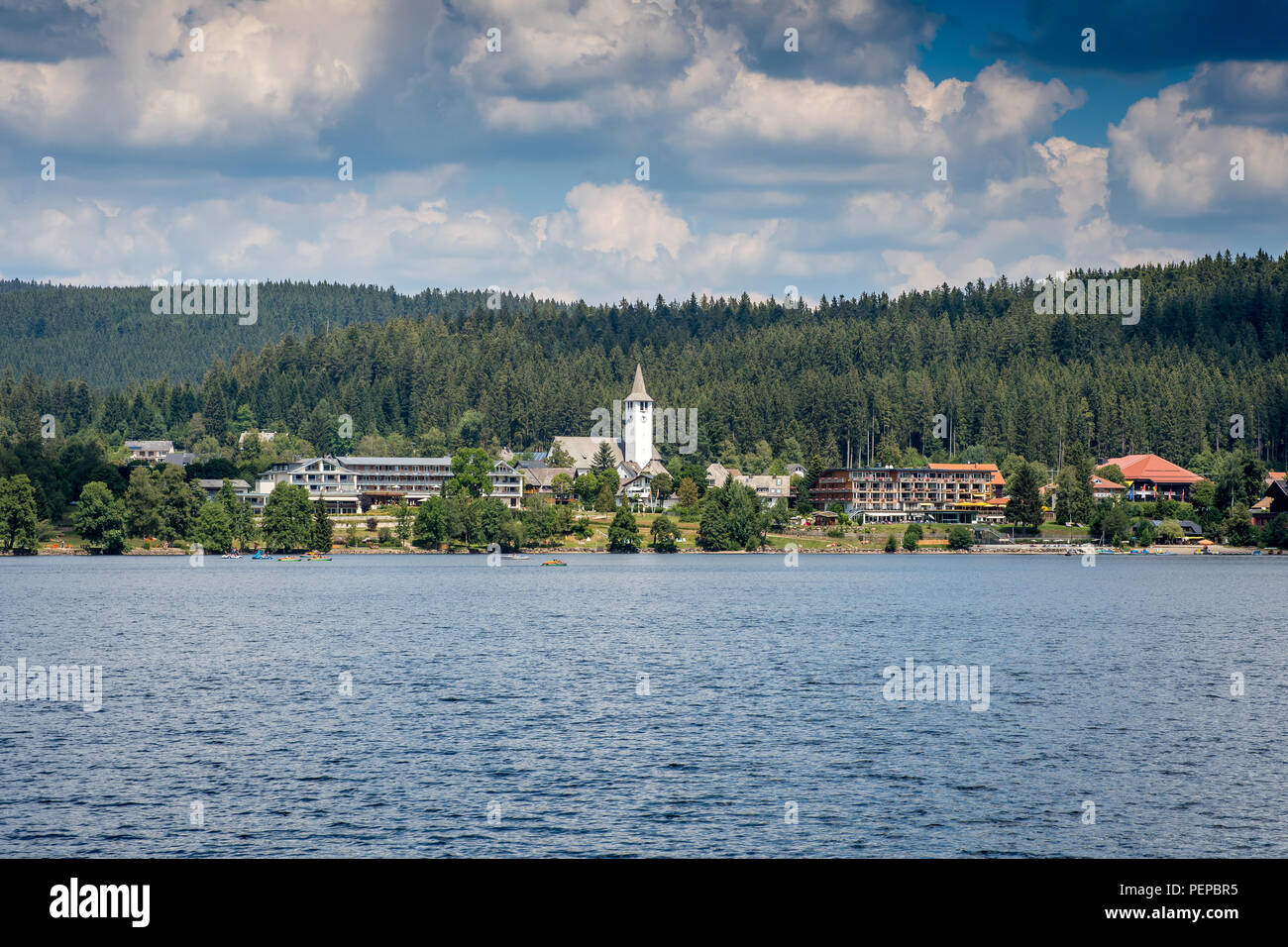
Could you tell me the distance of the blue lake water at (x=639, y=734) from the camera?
3173 centimetres

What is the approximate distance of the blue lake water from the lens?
31.7 metres

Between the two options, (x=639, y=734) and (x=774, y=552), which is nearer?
(x=639, y=734)

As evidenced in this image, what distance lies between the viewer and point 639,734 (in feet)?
148

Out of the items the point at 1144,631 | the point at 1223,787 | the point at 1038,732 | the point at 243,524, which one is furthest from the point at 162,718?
the point at 243,524

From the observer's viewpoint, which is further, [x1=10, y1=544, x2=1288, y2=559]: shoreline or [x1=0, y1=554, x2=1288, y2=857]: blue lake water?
[x1=10, y1=544, x2=1288, y2=559]: shoreline

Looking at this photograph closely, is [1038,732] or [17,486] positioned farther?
[17,486]

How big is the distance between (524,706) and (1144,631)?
176ft

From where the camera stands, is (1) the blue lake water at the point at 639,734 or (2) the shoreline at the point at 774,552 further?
(2) the shoreline at the point at 774,552

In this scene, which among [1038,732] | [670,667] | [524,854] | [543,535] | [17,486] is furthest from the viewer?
[543,535]

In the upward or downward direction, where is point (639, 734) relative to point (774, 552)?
upward

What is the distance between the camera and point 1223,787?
3688 cm
